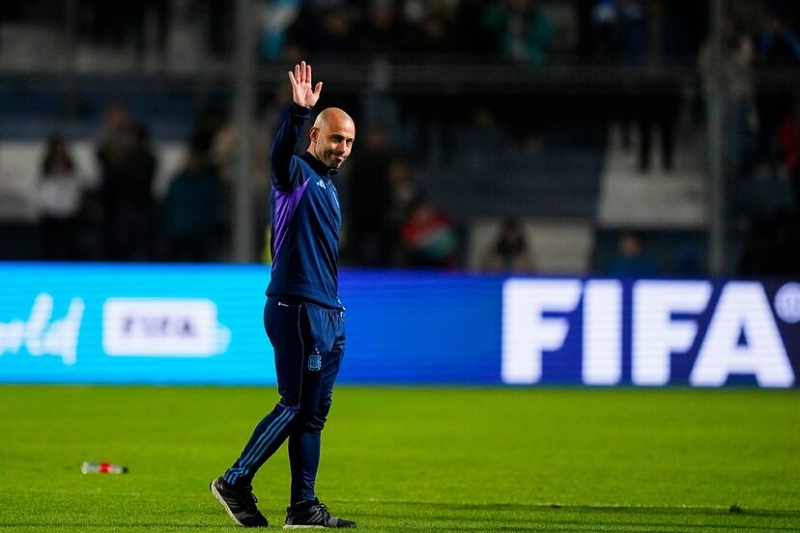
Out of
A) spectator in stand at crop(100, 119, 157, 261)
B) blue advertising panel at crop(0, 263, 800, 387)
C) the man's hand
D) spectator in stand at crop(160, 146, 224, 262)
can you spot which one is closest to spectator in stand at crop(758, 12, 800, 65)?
blue advertising panel at crop(0, 263, 800, 387)

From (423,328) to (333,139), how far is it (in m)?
9.77

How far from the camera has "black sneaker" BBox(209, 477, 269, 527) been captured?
713cm

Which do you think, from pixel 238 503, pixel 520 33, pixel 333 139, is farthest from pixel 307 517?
A: pixel 520 33

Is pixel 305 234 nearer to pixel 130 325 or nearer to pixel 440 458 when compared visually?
Result: pixel 440 458

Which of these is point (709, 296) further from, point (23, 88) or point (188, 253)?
point (23, 88)

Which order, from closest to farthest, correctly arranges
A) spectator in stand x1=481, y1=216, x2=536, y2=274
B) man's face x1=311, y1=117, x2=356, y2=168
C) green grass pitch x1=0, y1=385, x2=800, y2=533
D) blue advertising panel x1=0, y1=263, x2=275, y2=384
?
man's face x1=311, y1=117, x2=356, y2=168, green grass pitch x1=0, y1=385, x2=800, y2=533, blue advertising panel x1=0, y1=263, x2=275, y2=384, spectator in stand x1=481, y1=216, x2=536, y2=274

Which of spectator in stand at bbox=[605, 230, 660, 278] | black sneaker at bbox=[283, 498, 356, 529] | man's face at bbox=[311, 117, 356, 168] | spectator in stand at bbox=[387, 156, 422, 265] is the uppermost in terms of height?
man's face at bbox=[311, 117, 356, 168]

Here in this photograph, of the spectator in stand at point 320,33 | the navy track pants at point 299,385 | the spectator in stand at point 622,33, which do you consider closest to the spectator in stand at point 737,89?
the spectator in stand at point 622,33

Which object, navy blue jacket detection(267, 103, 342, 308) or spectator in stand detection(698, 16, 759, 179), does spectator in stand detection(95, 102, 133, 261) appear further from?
navy blue jacket detection(267, 103, 342, 308)

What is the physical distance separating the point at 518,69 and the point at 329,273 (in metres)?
13.2

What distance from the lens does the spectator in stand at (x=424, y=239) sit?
19.1 meters

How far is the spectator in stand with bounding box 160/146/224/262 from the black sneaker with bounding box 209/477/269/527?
12483mm

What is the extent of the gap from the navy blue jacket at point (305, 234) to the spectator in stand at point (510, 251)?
39.3 ft

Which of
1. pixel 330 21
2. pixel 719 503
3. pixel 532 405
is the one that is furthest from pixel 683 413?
pixel 330 21
